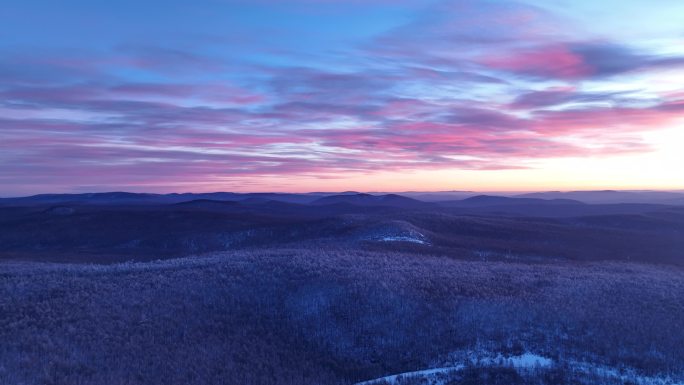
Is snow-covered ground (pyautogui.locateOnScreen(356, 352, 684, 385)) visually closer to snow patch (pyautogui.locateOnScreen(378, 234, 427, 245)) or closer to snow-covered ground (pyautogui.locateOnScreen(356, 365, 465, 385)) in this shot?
snow-covered ground (pyautogui.locateOnScreen(356, 365, 465, 385))

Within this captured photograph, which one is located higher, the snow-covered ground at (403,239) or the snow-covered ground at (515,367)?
the snow-covered ground at (403,239)

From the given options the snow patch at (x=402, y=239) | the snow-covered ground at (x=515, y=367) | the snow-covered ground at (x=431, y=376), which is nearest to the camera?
the snow-covered ground at (x=515, y=367)

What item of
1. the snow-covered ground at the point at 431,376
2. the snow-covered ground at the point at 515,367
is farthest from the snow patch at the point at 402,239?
the snow-covered ground at the point at 431,376

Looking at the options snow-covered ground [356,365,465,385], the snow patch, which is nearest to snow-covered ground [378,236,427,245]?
the snow patch

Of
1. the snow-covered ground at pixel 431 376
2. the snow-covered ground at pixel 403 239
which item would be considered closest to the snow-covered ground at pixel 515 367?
the snow-covered ground at pixel 431 376

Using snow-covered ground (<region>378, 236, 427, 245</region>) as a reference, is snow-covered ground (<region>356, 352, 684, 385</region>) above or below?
below

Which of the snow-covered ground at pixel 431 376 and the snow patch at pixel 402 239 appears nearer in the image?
the snow-covered ground at pixel 431 376

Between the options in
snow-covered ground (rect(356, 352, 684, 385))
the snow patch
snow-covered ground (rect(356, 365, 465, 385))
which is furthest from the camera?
the snow patch

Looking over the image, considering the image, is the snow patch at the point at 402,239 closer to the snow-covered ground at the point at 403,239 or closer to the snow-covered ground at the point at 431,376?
the snow-covered ground at the point at 403,239

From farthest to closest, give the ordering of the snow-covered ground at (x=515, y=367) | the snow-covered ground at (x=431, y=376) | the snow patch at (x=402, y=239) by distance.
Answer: the snow patch at (x=402, y=239)
the snow-covered ground at (x=431, y=376)
the snow-covered ground at (x=515, y=367)

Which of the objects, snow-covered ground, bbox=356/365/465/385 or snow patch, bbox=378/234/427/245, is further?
snow patch, bbox=378/234/427/245

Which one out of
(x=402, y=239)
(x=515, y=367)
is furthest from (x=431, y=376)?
(x=402, y=239)
